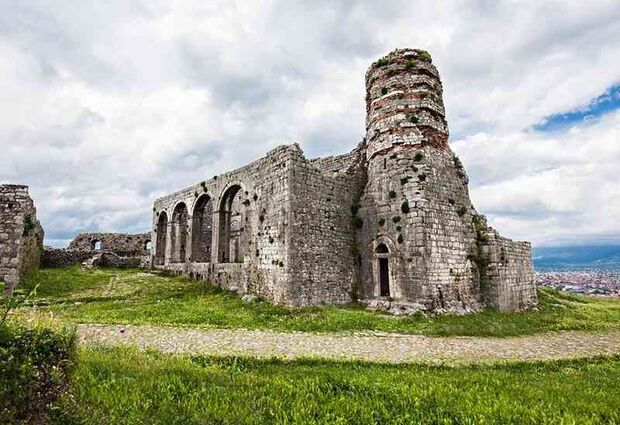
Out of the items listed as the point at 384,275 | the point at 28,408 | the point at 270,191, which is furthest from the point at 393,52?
the point at 28,408

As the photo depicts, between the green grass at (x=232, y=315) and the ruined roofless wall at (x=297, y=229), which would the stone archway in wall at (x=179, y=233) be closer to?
the green grass at (x=232, y=315)

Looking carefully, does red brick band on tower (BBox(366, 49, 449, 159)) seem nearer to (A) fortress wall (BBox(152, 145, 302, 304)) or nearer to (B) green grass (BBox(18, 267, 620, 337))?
(A) fortress wall (BBox(152, 145, 302, 304))

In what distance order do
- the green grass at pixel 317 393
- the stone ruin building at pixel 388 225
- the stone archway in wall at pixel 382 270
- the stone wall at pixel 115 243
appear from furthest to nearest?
the stone wall at pixel 115 243
the stone archway in wall at pixel 382 270
the stone ruin building at pixel 388 225
the green grass at pixel 317 393

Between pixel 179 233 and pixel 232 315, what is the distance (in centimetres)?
1767

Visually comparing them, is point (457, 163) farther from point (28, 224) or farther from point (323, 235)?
point (28, 224)

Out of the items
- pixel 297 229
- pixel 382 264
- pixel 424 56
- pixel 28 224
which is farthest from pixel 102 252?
pixel 424 56

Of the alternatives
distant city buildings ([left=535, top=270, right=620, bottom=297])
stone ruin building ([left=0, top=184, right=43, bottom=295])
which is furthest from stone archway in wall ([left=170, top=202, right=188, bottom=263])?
distant city buildings ([left=535, top=270, right=620, bottom=297])

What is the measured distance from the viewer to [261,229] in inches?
728

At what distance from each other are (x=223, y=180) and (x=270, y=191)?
6.67 meters

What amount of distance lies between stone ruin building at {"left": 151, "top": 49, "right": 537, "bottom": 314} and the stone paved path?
4450 mm

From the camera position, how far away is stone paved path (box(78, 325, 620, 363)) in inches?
348

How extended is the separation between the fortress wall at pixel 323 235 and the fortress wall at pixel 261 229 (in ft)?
1.69

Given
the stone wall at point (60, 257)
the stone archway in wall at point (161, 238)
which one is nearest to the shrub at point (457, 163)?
the stone archway in wall at point (161, 238)

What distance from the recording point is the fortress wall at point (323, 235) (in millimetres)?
16547
